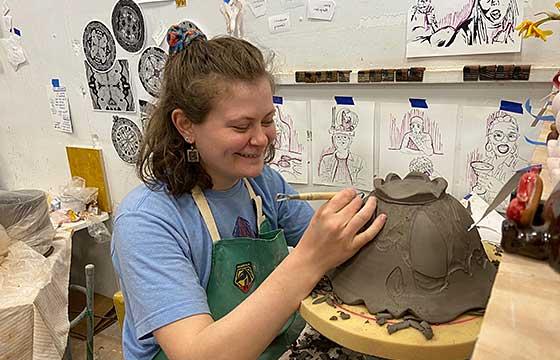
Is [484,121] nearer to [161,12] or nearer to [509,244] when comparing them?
[509,244]

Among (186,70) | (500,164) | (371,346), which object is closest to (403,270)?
(371,346)

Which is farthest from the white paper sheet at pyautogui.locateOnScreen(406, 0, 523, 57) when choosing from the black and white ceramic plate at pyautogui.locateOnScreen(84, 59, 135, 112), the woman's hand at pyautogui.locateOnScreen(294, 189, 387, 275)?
the black and white ceramic plate at pyautogui.locateOnScreen(84, 59, 135, 112)

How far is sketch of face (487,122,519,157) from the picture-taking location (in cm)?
120

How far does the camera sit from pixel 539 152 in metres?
0.73

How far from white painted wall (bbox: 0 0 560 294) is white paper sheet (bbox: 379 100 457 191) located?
4 centimetres

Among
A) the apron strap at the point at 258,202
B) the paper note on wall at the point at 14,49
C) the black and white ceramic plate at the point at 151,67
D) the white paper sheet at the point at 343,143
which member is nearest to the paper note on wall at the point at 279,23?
the white paper sheet at the point at 343,143

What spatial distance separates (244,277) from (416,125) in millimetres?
705

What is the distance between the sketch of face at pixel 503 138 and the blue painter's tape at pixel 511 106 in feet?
0.12

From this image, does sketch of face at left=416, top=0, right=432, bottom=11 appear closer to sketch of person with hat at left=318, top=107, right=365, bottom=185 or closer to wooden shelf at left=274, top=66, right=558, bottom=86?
wooden shelf at left=274, top=66, right=558, bottom=86

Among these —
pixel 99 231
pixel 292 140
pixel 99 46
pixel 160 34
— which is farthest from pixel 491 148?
pixel 99 231

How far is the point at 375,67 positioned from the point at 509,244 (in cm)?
104

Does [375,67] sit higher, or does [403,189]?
[375,67]

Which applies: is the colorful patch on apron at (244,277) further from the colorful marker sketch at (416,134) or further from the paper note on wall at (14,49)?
the paper note on wall at (14,49)

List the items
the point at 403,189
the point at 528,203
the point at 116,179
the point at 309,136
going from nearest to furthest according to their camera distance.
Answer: the point at 528,203 < the point at 403,189 < the point at 309,136 < the point at 116,179
